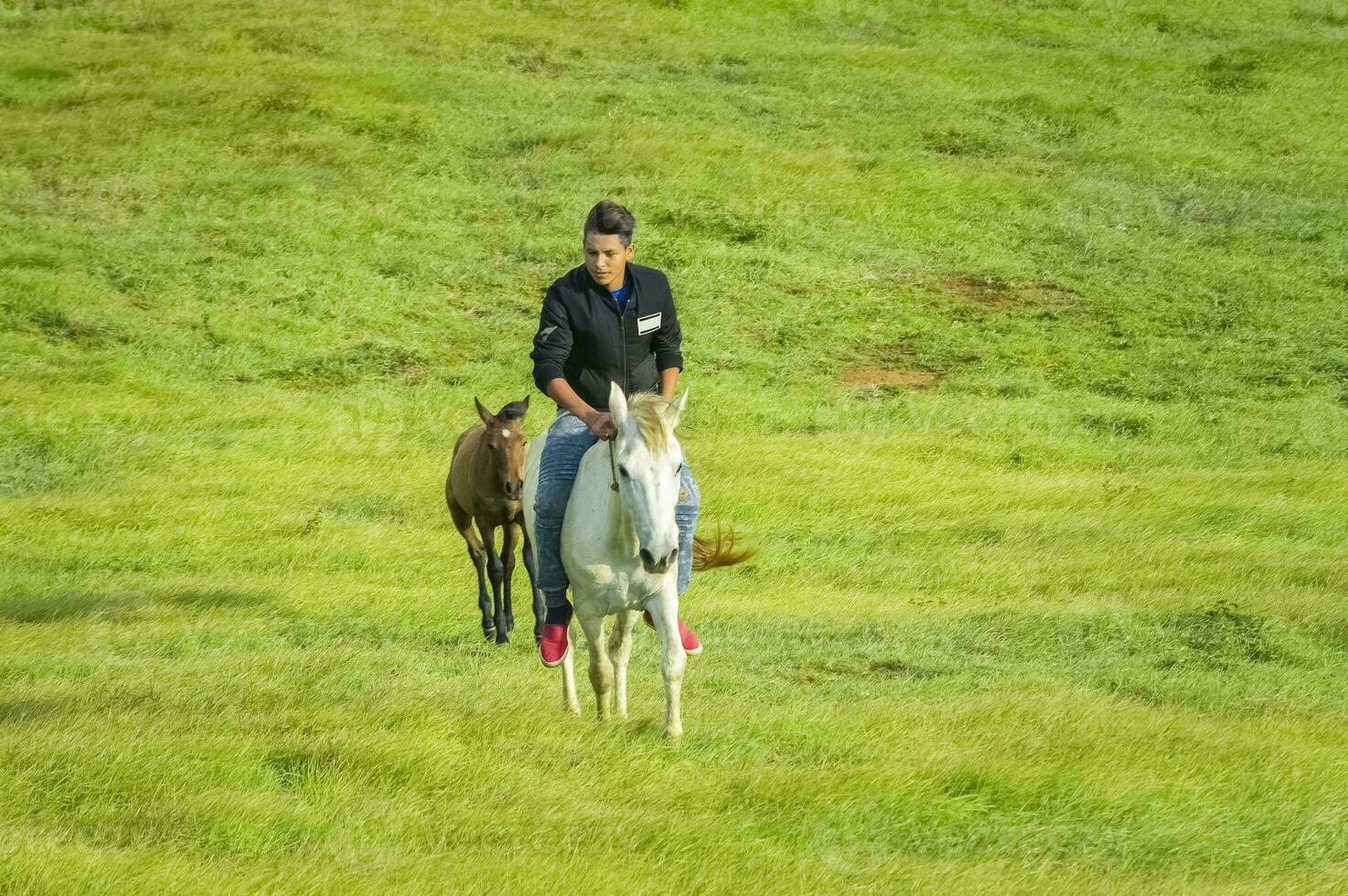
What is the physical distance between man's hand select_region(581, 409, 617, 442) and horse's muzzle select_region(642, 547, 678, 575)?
32.8 inches

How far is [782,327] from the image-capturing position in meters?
32.0

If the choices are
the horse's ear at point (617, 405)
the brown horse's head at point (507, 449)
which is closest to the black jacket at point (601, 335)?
the horse's ear at point (617, 405)

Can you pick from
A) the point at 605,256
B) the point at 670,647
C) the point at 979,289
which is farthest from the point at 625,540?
the point at 979,289

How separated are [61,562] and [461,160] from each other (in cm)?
2489

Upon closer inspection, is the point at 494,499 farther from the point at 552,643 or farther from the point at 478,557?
the point at 552,643

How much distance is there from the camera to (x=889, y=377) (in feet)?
97.3

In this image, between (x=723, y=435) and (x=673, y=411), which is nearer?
(x=673, y=411)

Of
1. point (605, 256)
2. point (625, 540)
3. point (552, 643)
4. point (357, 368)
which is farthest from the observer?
point (357, 368)

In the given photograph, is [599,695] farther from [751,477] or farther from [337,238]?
[337,238]

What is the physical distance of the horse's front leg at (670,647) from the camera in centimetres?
870

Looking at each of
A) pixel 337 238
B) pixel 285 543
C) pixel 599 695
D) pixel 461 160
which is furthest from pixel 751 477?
pixel 461 160

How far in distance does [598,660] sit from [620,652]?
0.51 m

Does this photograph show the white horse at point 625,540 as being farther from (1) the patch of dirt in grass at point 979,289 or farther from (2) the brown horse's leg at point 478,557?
(1) the patch of dirt in grass at point 979,289

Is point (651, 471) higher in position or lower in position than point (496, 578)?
higher
